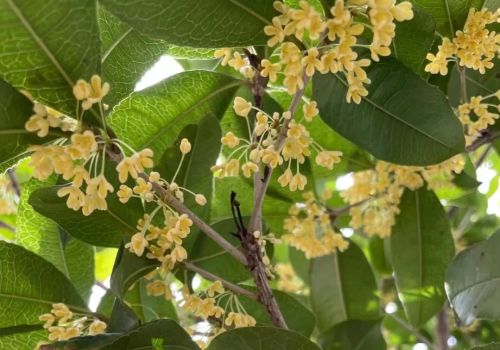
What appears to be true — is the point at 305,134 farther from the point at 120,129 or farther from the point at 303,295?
the point at 303,295

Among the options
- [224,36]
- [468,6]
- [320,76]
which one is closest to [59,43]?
[224,36]

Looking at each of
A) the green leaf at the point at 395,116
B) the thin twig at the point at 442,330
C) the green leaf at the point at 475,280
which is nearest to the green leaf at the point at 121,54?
the green leaf at the point at 395,116

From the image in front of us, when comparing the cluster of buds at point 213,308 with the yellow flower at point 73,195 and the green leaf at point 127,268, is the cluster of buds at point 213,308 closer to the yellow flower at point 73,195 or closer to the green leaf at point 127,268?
the green leaf at point 127,268

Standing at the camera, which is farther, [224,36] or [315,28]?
[224,36]

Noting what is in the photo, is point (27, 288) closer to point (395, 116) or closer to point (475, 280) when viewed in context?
point (395, 116)

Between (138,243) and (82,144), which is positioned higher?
(82,144)

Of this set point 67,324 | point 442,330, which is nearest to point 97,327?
point 67,324
